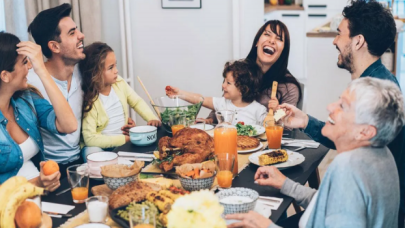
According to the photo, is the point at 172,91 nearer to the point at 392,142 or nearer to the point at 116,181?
the point at 116,181

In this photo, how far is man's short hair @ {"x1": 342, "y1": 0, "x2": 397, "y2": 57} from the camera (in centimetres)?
224

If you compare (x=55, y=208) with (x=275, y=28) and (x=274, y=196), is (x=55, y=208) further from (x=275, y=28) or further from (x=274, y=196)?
(x=275, y=28)

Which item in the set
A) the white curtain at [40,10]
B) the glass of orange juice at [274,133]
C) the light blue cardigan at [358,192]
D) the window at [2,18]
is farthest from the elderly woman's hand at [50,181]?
the window at [2,18]

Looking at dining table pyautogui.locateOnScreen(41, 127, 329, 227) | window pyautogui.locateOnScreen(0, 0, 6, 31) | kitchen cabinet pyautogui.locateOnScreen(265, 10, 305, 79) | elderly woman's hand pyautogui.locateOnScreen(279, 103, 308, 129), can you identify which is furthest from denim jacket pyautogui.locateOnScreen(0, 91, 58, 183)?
kitchen cabinet pyautogui.locateOnScreen(265, 10, 305, 79)

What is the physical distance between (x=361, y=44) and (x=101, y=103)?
1.51 m

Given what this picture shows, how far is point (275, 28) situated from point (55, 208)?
1.86 m

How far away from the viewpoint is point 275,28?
295cm

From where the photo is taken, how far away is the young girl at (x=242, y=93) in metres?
2.83

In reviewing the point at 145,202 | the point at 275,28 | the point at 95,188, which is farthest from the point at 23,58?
the point at 275,28

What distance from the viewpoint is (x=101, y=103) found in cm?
283

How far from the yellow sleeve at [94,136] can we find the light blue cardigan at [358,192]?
1.43m

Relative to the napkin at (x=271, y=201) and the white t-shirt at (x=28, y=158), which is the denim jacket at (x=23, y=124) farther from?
the napkin at (x=271, y=201)

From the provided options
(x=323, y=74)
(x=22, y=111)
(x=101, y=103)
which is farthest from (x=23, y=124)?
(x=323, y=74)

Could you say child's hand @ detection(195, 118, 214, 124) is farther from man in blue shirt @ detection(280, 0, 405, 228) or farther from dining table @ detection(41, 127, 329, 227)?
man in blue shirt @ detection(280, 0, 405, 228)
